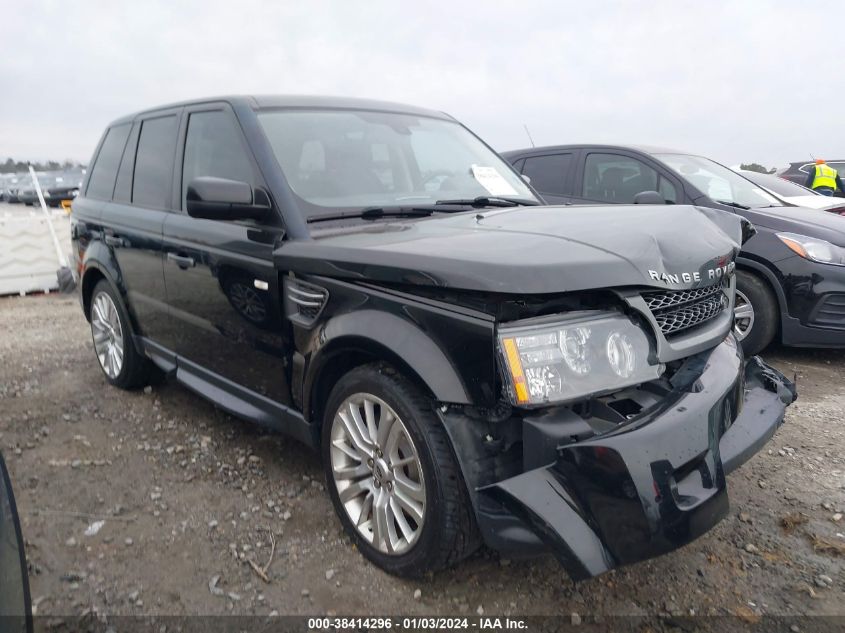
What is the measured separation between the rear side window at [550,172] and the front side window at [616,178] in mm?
210

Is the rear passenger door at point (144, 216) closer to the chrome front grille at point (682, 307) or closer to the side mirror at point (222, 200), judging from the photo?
the side mirror at point (222, 200)

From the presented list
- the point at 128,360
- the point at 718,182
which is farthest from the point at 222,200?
the point at 718,182

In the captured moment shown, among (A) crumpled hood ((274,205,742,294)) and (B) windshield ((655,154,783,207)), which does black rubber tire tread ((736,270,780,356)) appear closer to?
(B) windshield ((655,154,783,207))

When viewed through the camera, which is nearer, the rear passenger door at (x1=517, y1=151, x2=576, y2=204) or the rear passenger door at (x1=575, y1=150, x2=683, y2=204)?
the rear passenger door at (x1=575, y1=150, x2=683, y2=204)

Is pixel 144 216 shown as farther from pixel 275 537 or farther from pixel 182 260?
pixel 275 537

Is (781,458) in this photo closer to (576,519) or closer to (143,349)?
(576,519)

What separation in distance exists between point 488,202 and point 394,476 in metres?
1.49

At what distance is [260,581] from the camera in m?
2.47

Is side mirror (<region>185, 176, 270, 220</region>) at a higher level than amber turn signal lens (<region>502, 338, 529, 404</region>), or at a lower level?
higher

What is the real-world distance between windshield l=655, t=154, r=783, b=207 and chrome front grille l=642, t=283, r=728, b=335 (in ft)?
10.9

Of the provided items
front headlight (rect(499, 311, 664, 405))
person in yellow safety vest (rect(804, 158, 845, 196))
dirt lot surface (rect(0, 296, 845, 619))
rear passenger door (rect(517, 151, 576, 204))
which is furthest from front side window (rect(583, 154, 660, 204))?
person in yellow safety vest (rect(804, 158, 845, 196))

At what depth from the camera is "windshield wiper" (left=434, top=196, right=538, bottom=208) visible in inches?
123

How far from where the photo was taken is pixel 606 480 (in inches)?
71.4

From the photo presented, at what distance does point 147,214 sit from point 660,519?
10.4ft
